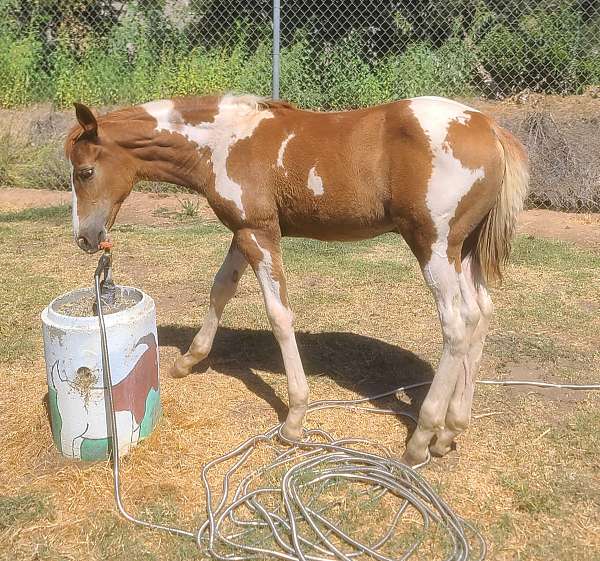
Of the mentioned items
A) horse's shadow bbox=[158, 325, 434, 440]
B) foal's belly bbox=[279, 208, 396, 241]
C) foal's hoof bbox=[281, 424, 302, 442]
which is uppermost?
foal's belly bbox=[279, 208, 396, 241]

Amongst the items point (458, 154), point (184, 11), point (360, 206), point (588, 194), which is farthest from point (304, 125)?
point (184, 11)

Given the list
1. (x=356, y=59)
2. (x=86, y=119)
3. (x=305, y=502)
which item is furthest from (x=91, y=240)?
(x=356, y=59)

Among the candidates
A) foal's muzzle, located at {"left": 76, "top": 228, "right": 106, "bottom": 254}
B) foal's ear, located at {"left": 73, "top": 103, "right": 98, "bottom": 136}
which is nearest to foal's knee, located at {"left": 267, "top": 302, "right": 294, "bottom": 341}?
foal's muzzle, located at {"left": 76, "top": 228, "right": 106, "bottom": 254}

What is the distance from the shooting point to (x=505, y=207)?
11.4 feet

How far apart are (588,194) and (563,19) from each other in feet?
9.06

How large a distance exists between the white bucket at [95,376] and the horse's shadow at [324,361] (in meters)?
0.89

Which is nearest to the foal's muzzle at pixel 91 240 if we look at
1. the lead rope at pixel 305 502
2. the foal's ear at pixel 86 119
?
the lead rope at pixel 305 502

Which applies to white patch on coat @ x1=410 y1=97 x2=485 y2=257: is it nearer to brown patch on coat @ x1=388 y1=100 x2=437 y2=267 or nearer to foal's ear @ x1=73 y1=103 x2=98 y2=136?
brown patch on coat @ x1=388 y1=100 x2=437 y2=267

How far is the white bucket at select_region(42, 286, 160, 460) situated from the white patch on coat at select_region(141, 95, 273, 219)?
72 centimetres

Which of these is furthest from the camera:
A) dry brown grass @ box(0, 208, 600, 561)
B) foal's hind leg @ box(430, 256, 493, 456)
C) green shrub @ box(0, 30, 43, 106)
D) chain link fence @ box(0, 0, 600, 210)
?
green shrub @ box(0, 30, 43, 106)

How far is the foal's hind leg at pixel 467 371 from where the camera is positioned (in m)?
3.62

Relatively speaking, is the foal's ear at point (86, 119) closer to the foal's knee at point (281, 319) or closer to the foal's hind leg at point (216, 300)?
the foal's hind leg at point (216, 300)

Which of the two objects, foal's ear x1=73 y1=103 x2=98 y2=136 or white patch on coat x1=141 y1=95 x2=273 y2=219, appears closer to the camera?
foal's ear x1=73 y1=103 x2=98 y2=136

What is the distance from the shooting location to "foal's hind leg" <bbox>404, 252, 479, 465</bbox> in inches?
135
